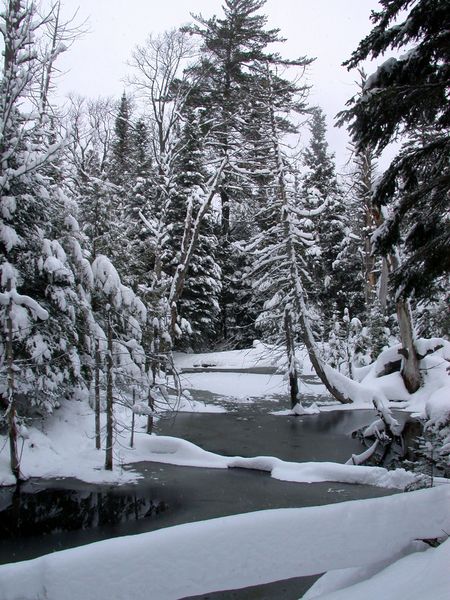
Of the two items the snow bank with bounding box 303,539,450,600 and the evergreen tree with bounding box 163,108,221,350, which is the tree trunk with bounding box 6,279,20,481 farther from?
the evergreen tree with bounding box 163,108,221,350

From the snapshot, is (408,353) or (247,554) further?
(408,353)

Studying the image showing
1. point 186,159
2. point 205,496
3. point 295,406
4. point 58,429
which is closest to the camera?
point 205,496

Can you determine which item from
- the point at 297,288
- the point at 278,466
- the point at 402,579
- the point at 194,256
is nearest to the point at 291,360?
the point at 297,288

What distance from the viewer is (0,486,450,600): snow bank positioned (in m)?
3.98

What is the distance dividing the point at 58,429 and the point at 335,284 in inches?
1016

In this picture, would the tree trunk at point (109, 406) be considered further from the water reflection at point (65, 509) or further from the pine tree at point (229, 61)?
the pine tree at point (229, 61)

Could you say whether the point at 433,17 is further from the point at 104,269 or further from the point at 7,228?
the point at 7,228

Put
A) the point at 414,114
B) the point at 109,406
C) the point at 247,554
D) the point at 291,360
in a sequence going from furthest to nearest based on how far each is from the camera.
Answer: the point at 291,360 → the point at 109,406 → the point at 414,114 → the point at 247,554

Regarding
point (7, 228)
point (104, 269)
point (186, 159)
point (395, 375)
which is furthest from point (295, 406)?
point (186, 159)

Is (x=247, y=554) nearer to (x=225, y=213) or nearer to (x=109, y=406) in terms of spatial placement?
(x=109, y=406)

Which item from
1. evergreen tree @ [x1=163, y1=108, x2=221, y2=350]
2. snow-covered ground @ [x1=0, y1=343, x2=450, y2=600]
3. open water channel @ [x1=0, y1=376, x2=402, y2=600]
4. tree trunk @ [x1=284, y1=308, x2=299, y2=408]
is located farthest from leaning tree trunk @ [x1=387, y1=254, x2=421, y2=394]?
snow-covered ground @ [x1=0, y1=343, x2=450, y2=600]

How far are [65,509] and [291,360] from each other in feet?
43.2

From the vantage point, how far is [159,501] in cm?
1055

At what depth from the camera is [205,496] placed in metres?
10.8
